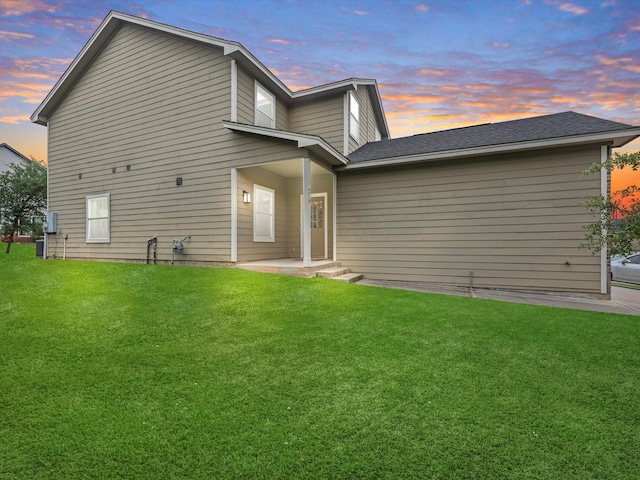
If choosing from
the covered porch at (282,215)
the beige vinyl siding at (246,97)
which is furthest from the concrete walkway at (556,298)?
the beige vinyl siding at (246,97)

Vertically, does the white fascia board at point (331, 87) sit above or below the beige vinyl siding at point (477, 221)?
above

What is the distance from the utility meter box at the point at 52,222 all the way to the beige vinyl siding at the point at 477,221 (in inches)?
392

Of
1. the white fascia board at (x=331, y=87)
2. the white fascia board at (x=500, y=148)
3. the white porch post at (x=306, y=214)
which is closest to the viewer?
the white fascia board at (x=500, y=148)

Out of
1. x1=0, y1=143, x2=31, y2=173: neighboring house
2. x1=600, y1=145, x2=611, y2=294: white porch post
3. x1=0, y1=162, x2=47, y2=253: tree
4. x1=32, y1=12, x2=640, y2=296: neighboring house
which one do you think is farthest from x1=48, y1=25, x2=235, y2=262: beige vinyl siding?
x1=0, y1=143, x2=31, y2=173: neighboring house

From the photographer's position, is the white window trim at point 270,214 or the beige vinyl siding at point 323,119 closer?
the white window trim at point 270,214

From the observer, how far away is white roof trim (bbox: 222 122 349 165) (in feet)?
22.9

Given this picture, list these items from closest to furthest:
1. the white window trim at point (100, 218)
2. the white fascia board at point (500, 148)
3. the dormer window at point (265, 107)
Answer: the white fascia board at point (500, 148), the dormer window at point (265, 107), the white window trim at point (100, 218)

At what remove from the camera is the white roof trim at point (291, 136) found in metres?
6.98

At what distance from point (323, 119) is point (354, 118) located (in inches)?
42.1

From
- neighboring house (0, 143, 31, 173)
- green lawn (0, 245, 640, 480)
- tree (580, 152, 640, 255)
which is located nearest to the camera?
green lawn (0, 245, 640, 480)

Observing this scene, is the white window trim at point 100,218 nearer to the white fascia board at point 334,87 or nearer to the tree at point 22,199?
the white fascia board at point 334,87

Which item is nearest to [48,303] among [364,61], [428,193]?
[428,193]

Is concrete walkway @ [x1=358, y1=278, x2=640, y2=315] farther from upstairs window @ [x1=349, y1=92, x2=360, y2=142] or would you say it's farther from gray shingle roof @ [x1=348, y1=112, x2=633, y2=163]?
upstairs window @ [x1=349, y1=92, x2=360, y2=142]

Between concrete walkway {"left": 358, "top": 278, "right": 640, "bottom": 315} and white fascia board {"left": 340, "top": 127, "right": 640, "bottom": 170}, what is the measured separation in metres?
3.16
